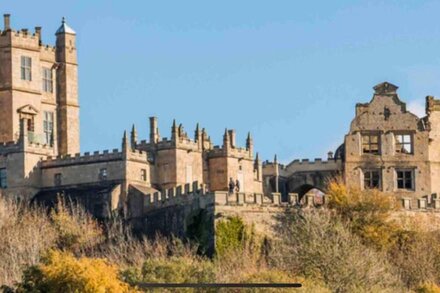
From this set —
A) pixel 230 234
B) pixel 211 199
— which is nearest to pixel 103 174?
pixel 211 199

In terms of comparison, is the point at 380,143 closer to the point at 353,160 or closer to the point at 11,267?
the point at 353,160

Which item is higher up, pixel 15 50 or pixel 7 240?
pixel 15 50

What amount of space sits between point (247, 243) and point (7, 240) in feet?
42.6

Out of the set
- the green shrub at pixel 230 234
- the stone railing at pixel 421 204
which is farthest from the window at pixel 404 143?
the green shrub at pixel 230 234

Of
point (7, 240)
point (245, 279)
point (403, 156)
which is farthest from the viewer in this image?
point (403, 156)

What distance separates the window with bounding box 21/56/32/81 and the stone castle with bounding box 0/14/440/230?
57mm

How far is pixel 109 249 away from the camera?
111 metres

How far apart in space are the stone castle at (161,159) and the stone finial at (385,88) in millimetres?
57

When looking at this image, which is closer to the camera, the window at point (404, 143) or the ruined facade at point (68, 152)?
the ruined facade at point (68, 152)

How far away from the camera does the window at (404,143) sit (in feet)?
401

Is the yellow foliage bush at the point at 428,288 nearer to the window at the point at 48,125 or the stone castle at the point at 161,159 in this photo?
the stone castle at the point at 161,159

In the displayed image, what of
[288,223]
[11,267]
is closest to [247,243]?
[288,223]

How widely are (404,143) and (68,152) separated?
1940 cm

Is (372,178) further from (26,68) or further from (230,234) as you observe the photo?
(26,68)
